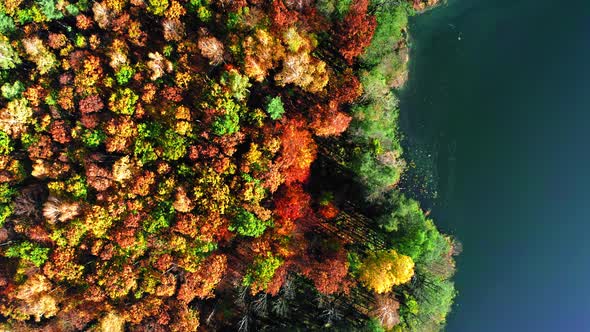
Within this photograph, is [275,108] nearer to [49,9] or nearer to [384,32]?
[384,32]

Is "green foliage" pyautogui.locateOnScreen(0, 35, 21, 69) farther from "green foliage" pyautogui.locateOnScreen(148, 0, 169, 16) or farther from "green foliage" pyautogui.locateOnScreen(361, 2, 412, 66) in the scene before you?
"green foliage" pyautogui.locateOnScreen(361, 2, 412, 66)

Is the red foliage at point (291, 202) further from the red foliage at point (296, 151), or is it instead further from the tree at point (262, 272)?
the tree at point (262, 272)

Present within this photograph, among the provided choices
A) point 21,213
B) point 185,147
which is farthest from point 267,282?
point 21,213

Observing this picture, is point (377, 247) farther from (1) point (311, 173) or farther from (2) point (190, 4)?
(2) point (190, 4)

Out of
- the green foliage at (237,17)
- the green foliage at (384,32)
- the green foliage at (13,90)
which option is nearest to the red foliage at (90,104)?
the green foliage at (13,90)

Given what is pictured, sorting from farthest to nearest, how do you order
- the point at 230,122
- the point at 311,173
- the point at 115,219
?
the point at 311,173 → the point at 115,219 → the point at 230,122

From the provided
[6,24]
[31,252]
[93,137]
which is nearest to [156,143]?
[93,137]
